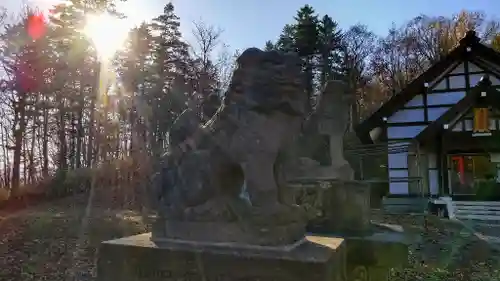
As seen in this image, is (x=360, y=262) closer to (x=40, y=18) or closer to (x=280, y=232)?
(x=280, y=232)

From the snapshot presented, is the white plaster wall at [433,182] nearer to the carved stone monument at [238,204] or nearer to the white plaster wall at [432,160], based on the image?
the white plaster wall at [432,160]

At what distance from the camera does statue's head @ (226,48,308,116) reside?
8.83 ft

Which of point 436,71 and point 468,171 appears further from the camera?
point 468,171

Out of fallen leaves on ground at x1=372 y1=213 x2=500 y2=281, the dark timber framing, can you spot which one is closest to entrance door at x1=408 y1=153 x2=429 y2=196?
the dark timber framing

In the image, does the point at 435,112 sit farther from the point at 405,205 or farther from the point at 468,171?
the point at 405,205

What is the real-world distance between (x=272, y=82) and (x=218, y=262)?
3.93 ft

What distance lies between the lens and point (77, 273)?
19.4ft

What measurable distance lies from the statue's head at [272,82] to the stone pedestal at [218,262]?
3.02ft

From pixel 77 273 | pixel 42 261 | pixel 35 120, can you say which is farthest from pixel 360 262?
pixel 35 120

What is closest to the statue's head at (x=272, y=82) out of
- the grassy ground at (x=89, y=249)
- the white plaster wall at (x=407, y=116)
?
the grassy ground at (x=89, y=249)

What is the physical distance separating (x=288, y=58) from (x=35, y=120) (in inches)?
784

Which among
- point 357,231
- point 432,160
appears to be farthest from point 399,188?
point 357,231

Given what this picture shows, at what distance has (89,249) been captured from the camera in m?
7.54

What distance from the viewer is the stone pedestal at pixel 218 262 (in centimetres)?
228
